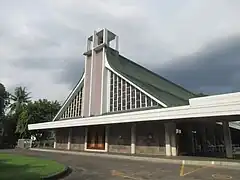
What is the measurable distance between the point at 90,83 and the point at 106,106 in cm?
389

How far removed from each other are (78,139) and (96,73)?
292 inches

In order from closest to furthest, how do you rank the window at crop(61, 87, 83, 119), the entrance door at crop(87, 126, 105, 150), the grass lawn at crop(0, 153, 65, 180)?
the grass lawn at crop(0, 153, 65, 180), the entrance door at crop(87, 126, 105, 150), the window at crop(61, 87, 83, 119)

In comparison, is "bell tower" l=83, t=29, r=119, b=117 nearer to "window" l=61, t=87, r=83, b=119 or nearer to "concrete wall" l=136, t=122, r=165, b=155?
"window" l=61, t=87, r=83, b=119

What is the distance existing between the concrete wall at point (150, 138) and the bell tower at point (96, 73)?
18.0 feet

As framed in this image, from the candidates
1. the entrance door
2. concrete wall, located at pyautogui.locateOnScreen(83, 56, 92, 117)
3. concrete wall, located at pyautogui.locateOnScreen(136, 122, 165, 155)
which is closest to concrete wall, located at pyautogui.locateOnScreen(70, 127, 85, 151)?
the entrance door

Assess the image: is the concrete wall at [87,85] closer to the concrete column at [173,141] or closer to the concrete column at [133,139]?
the concrete column at [133,139]

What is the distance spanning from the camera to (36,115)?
37344mm

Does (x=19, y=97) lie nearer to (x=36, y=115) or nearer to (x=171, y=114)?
(x=36, y=115)

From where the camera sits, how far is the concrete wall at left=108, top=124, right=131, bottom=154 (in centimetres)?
2041

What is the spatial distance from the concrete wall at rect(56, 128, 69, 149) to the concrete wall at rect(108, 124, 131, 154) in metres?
7.83

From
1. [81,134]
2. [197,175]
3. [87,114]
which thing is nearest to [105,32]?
[87,114]

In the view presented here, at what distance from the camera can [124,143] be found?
20625 mm

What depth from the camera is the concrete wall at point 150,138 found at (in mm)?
17984

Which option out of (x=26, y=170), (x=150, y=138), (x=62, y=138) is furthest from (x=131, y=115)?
(x=62, y=138)
